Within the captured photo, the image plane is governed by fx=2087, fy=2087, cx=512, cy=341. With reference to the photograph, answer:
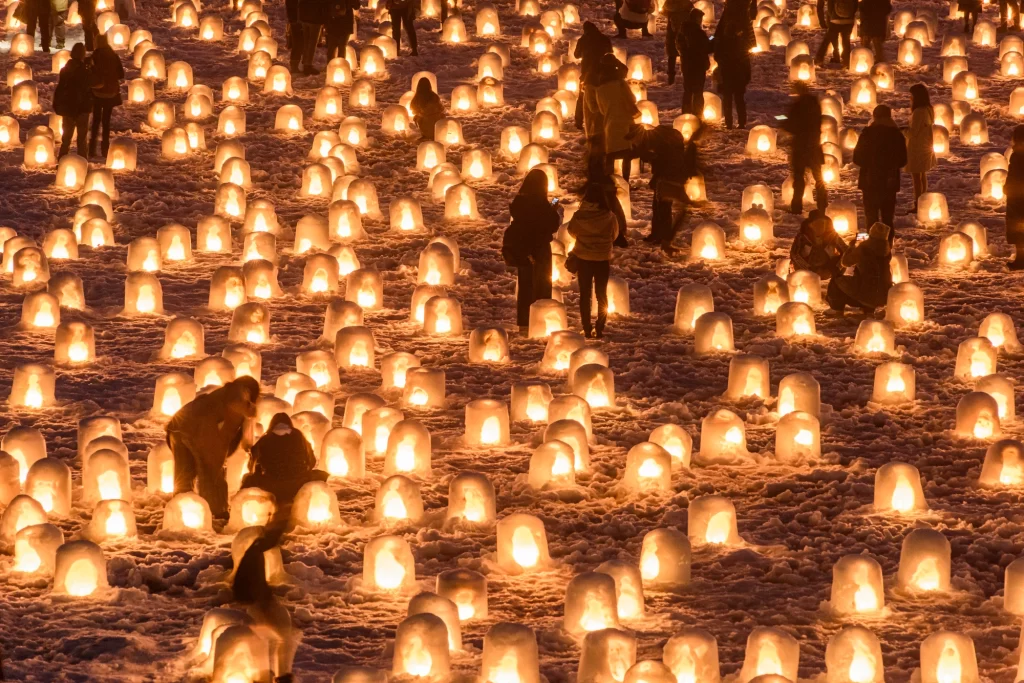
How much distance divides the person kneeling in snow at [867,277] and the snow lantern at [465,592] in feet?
23.0

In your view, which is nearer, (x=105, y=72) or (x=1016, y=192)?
(x=1016, y=192)

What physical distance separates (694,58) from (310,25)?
18.1ft

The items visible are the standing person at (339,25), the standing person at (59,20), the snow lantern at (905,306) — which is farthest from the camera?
the standing person at (59,20)

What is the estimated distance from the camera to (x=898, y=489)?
547 inches

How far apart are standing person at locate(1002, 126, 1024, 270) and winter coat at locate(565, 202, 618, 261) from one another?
15.1ft

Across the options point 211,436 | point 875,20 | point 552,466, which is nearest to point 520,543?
point 552,466

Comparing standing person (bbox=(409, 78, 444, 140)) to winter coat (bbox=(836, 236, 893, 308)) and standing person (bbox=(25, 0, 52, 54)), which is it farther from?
winter coat (bbox=(836, 236, 893, 308))

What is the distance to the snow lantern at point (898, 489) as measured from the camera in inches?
546

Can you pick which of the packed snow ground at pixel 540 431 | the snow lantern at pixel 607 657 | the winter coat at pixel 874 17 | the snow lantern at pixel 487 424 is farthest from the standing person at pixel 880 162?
the snow lantern at pixel 607 657

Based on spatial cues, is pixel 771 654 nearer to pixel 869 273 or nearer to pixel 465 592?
pixel 465 592

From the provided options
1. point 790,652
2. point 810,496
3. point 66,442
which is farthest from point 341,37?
point 790,652

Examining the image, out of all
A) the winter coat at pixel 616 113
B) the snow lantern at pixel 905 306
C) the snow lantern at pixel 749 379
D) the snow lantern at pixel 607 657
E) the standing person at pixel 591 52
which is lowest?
the snow lantern at pixel 607 657

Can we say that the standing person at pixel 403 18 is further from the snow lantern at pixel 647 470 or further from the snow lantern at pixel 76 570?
the snow lantern at pixel 76 570

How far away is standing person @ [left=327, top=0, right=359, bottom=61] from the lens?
25609mm
